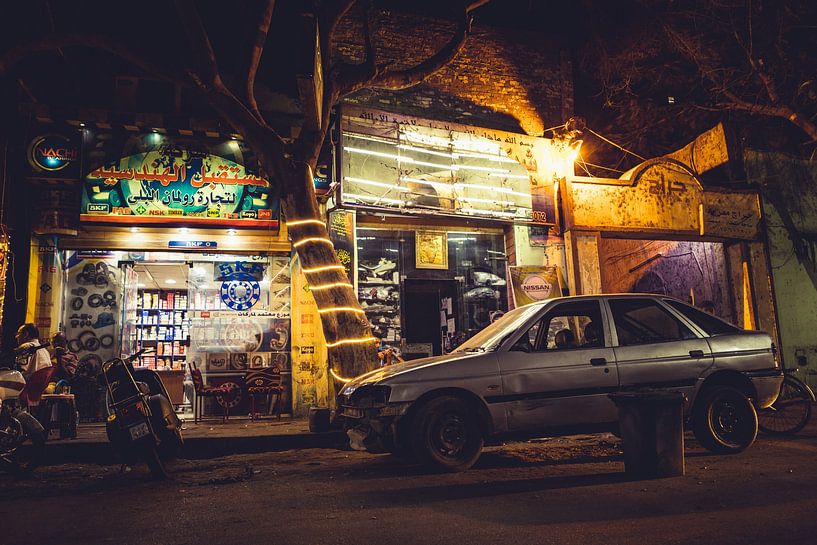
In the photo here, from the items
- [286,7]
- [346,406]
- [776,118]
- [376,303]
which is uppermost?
[286,7]

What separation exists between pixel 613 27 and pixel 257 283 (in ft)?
35.6

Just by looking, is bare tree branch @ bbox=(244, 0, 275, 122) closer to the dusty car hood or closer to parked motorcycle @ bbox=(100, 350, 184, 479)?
parked motorcycle @ bbox=(100, 350, 184, 479)

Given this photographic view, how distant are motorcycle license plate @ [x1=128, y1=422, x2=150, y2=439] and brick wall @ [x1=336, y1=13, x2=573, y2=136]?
827 cm

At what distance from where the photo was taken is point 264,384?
10.8 metres

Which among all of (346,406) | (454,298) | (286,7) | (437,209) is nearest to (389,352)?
(454,298)

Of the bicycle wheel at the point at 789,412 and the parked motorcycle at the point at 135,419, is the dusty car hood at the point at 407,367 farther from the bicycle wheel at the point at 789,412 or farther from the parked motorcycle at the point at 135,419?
the bicycle wheel at the point at 789,412

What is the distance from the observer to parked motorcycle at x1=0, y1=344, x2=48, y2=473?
650 cm

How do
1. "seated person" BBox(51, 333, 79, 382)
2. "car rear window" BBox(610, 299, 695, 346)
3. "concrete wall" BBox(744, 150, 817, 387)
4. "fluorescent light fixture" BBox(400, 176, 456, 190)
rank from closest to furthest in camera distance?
1. "car rear window" BBox(610, 299, 695, 346)
2. "seated person" BBox(51, 333, 79, 382)
3. "fluorescent light fixture" BBox(400, 176, 456, 190)
4. "concrete wall" BBox(744, 150, 817, 387)

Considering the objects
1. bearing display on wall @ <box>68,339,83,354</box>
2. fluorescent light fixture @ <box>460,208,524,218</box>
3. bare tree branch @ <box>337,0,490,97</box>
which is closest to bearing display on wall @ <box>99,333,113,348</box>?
bearing display on wall @ <box>68,339,83,354</box>

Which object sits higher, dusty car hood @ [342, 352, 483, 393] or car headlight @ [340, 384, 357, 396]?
dusty car hood @ [342, 352, 483, 393]

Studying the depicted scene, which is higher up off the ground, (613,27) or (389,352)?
(613,27)

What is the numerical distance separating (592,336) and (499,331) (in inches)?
41.4

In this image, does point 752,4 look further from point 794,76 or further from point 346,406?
point 346,406

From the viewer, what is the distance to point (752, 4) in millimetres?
13430
